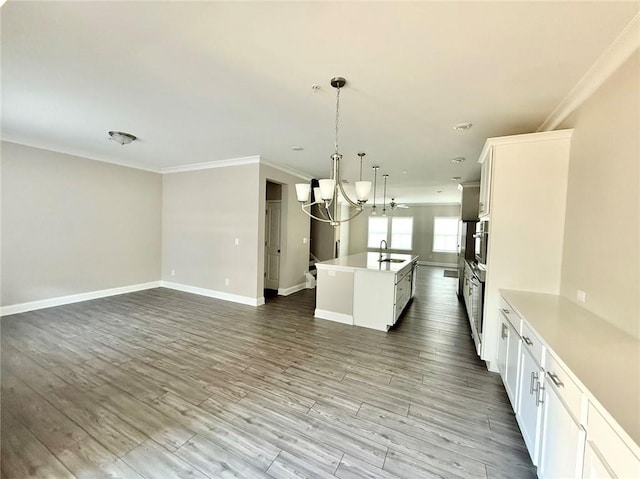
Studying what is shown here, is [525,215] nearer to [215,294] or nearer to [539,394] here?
[539,394]

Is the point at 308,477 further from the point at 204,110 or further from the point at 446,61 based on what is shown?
the point at 204,110

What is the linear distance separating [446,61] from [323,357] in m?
3.05

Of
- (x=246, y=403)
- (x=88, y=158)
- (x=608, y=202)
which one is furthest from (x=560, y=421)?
(x=88, y=158)

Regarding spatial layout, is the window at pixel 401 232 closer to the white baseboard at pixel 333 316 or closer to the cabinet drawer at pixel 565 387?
the white baseboard at pixel 333 316

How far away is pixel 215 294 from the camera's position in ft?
18.0

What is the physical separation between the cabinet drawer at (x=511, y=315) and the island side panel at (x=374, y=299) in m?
1.50

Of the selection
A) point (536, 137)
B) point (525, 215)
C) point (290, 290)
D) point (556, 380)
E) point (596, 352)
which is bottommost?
point (290, 290)

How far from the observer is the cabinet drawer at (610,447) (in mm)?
819

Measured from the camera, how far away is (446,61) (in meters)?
1.96

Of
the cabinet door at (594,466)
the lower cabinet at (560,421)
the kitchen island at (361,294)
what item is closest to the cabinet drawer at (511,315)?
the lower cabinet at (560,421)

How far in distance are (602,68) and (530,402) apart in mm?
2387

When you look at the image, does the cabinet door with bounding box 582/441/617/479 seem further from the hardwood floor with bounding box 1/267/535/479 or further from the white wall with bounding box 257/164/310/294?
the white wall with bounding box 257/164/310/294

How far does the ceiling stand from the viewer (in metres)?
1.56

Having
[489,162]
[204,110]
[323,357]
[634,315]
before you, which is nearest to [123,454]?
[323,357]
